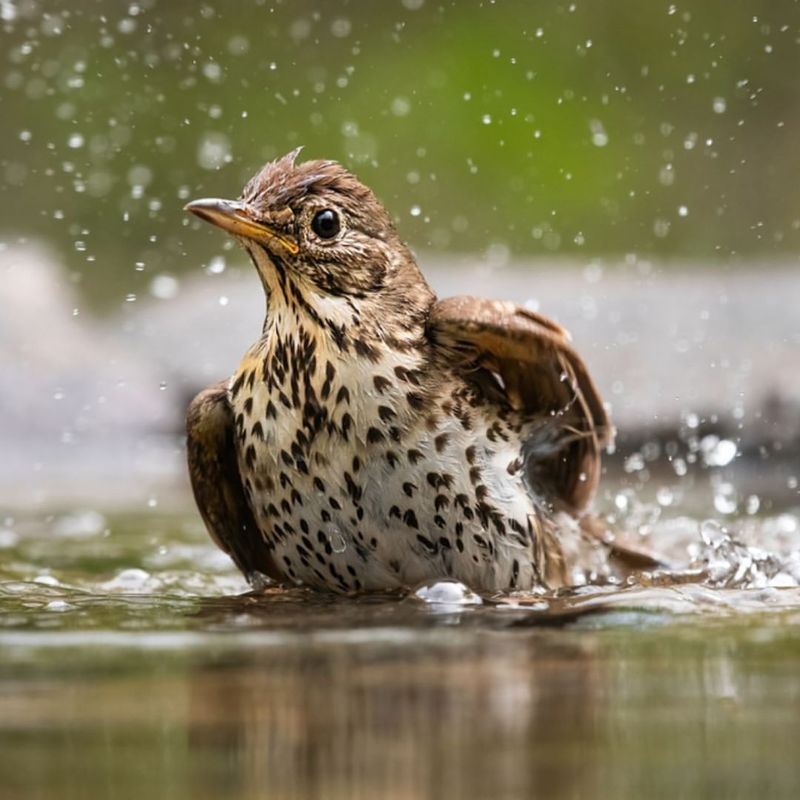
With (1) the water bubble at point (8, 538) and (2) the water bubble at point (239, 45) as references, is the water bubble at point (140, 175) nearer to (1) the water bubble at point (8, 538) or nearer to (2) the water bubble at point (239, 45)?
(2) the water bubble at point (239, 45)

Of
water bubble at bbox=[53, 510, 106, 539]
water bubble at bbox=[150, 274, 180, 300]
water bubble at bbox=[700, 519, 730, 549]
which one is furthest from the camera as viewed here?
water bubble at bbox=[150, 274, 180, 300]

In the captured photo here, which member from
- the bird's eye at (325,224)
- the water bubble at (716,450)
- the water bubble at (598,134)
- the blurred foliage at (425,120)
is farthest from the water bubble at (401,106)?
the bird's eye at (325,224)

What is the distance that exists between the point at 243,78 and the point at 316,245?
24.2ft

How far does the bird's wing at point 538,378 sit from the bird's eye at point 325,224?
306mm

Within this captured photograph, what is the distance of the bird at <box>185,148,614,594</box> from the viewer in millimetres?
4086

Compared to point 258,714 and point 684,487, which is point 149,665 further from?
point 684,487

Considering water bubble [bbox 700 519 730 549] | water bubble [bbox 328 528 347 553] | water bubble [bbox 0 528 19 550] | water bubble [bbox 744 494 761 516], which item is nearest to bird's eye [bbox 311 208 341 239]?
water bubble [bbox 328 528 347 553]

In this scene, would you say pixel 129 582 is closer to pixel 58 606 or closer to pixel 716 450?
pixel 58 606

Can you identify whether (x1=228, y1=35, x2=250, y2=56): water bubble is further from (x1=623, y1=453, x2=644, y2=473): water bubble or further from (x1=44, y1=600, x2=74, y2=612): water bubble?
(x1=44, y1=600, x2=74, y2=612): water bubble

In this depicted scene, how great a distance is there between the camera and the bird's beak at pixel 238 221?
4.07 m

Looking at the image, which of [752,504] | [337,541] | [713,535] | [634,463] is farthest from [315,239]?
[634,463]

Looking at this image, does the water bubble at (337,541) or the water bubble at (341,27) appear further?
the water bubble at (341,27)

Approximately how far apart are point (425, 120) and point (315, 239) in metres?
7.06

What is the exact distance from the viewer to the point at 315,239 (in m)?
4.23
